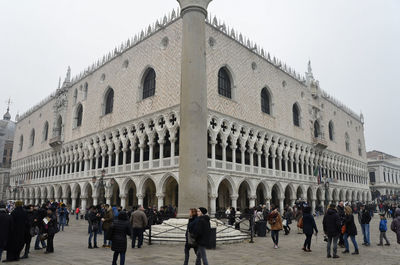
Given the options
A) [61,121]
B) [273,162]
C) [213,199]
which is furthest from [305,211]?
[61,121]

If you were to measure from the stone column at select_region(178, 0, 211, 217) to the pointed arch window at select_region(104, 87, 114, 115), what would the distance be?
68.7ft

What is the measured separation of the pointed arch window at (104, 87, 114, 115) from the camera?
30628mm

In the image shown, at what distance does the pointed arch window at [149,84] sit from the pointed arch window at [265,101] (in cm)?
1072

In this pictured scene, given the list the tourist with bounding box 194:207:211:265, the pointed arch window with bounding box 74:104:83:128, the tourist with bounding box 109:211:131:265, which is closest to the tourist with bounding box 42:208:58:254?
the tourist with bounding box 109:211:131:265

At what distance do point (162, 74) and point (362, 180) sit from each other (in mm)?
39910

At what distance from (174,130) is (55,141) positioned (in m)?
22.0

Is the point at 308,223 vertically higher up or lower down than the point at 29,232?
higher up

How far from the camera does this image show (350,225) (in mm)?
8516

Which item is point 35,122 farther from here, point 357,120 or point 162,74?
point 357,120

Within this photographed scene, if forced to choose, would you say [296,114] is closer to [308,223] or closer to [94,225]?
[308,223]

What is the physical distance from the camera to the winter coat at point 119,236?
5.69 meters

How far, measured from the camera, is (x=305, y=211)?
28.1 feet

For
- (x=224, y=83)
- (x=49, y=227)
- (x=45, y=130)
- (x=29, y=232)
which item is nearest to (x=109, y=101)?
(x=224, y=83)

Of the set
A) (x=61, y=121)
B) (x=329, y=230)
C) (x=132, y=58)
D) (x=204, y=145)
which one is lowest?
(x=329, y=230)
